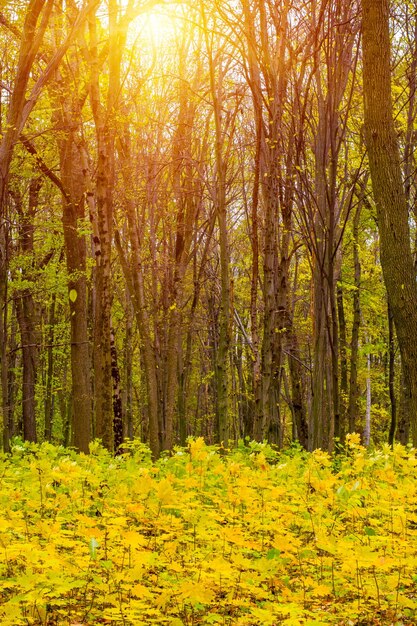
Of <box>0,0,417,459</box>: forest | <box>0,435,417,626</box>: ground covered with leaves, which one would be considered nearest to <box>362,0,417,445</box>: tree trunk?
<box>0,0,417,459</box>: forest

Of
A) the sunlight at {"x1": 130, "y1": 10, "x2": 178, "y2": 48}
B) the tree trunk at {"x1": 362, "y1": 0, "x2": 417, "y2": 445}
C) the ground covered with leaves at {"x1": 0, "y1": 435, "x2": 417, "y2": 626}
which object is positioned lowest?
the ground covered with leaves at {"x1": 0, "y1": 435, "x2": 417, "y2": 626}

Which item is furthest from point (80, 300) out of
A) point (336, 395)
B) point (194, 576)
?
point (194, 576)

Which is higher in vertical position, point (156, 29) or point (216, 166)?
point (156, 29)

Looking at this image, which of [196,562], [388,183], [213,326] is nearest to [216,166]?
[388,183]

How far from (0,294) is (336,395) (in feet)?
24.7

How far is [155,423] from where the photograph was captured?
41.9 feet

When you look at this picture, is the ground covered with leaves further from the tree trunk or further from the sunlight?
the sunlight

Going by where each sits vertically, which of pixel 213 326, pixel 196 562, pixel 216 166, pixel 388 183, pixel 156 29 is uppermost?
pixel 156 29

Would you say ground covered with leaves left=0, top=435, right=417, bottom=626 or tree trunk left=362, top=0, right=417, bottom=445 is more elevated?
tree trunk left=362, top=0, right=417, bottom=445

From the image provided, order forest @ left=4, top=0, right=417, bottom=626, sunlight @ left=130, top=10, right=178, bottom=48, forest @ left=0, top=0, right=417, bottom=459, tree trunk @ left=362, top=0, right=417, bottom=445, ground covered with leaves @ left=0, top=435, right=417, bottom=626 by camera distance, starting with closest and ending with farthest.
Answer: ground covered with leaves @ left=0, top=435, right=417, bottom=626 < forest @ left=4, top=0, right=417, bottom=626 < tree trunk @ left=362, top=0, right=417, bottom=445 < forest @ left=0, top=0, right=417, bottom=459 < sunlight @ left=130, top=10, right=178, bottom=48

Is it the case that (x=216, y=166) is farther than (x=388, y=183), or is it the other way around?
(x=216, y=166)

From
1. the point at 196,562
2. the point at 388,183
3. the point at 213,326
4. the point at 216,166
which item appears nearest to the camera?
the point at 196,562

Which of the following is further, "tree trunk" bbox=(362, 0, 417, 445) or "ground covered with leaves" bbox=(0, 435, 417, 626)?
"tree trunk" bbox=(362, 0, 417, 445)

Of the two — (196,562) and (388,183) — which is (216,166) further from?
(196,562)
